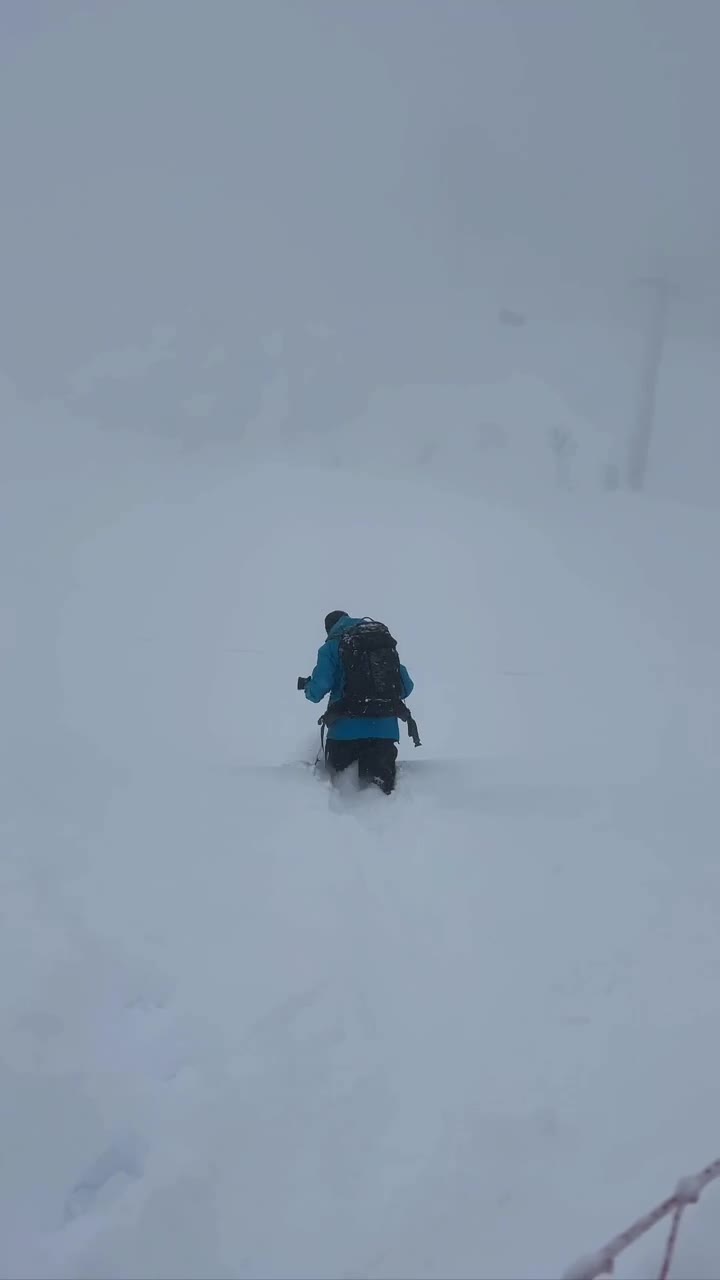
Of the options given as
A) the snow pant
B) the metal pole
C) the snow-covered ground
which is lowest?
the snow-covered ground

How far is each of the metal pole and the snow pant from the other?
26349 millimetres

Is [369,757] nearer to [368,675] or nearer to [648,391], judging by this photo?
[368,675]

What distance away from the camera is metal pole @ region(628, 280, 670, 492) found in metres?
28.5

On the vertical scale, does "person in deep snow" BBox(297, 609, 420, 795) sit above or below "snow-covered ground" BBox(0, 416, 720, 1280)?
above

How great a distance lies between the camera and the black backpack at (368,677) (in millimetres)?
4367

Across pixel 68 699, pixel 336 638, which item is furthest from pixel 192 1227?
pixel 68 699

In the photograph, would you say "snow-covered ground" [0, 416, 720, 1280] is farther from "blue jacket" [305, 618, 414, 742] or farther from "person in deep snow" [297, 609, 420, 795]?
"blue jacket" [305, 618, 414, 742]

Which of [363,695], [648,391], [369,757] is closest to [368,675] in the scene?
[363,695]

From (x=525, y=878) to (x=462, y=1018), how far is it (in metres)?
1.12

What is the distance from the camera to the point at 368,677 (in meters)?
4.37

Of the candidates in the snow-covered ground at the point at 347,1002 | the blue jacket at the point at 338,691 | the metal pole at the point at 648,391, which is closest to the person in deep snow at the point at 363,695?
the blue jacket at the point at 338,691

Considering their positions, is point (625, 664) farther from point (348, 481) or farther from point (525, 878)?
point (348, 481)

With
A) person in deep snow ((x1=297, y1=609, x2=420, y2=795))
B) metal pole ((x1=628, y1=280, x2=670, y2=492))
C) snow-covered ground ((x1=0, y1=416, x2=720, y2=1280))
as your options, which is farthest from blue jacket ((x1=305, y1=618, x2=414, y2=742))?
metal pole ((x1=628, y1=280, x2=670, y2=492))

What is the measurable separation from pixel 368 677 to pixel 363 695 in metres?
0.11
